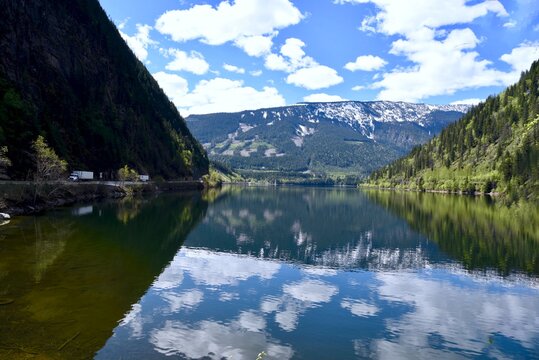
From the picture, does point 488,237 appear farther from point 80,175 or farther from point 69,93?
point 69,93

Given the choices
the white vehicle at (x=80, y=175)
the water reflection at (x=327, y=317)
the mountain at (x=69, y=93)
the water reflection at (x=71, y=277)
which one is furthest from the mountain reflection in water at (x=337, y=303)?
the white vehicle at (x=80, y=175)

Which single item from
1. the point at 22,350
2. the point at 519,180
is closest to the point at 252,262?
the point at 22,350

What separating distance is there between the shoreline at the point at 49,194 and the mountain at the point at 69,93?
6.56 metres

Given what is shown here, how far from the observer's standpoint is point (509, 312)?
92.8 feet

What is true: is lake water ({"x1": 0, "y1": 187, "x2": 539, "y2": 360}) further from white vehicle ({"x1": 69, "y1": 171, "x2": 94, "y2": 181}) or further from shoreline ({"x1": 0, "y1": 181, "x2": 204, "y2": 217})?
white vehicle ({"x1": 69, "y1": 171, "x2": 94, "y2": 181})

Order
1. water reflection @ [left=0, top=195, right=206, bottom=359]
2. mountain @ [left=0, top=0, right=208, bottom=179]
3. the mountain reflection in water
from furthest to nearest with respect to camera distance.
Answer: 1. mountain @ [left=0, top=0, right=208, bottom=179]
2. the mountain reflection in water
3. water reflection @ [left=0, top=195, right=206, bottom=359]

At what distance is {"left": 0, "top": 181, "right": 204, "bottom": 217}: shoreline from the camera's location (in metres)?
69.1

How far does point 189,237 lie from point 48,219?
24.3m

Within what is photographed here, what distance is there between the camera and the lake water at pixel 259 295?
829 inches

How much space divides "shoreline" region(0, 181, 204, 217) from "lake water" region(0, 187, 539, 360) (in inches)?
504

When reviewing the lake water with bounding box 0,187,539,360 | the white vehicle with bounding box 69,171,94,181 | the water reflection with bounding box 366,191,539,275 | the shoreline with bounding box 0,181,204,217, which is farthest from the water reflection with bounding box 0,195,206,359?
the white vehicle with bounding box 69,171,94,181

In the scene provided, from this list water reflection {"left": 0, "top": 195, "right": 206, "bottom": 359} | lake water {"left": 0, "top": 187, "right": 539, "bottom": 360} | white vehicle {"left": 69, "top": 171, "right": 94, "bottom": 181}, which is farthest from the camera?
white vehicle {"left": 69, "top": 171, "right": 94, "bottom": 181}

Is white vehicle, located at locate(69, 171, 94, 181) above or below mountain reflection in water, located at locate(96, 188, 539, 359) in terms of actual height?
above

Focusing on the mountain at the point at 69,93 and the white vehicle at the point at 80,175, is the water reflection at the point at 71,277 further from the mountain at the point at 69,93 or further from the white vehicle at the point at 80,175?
the white vehicle at the point at 80,175
